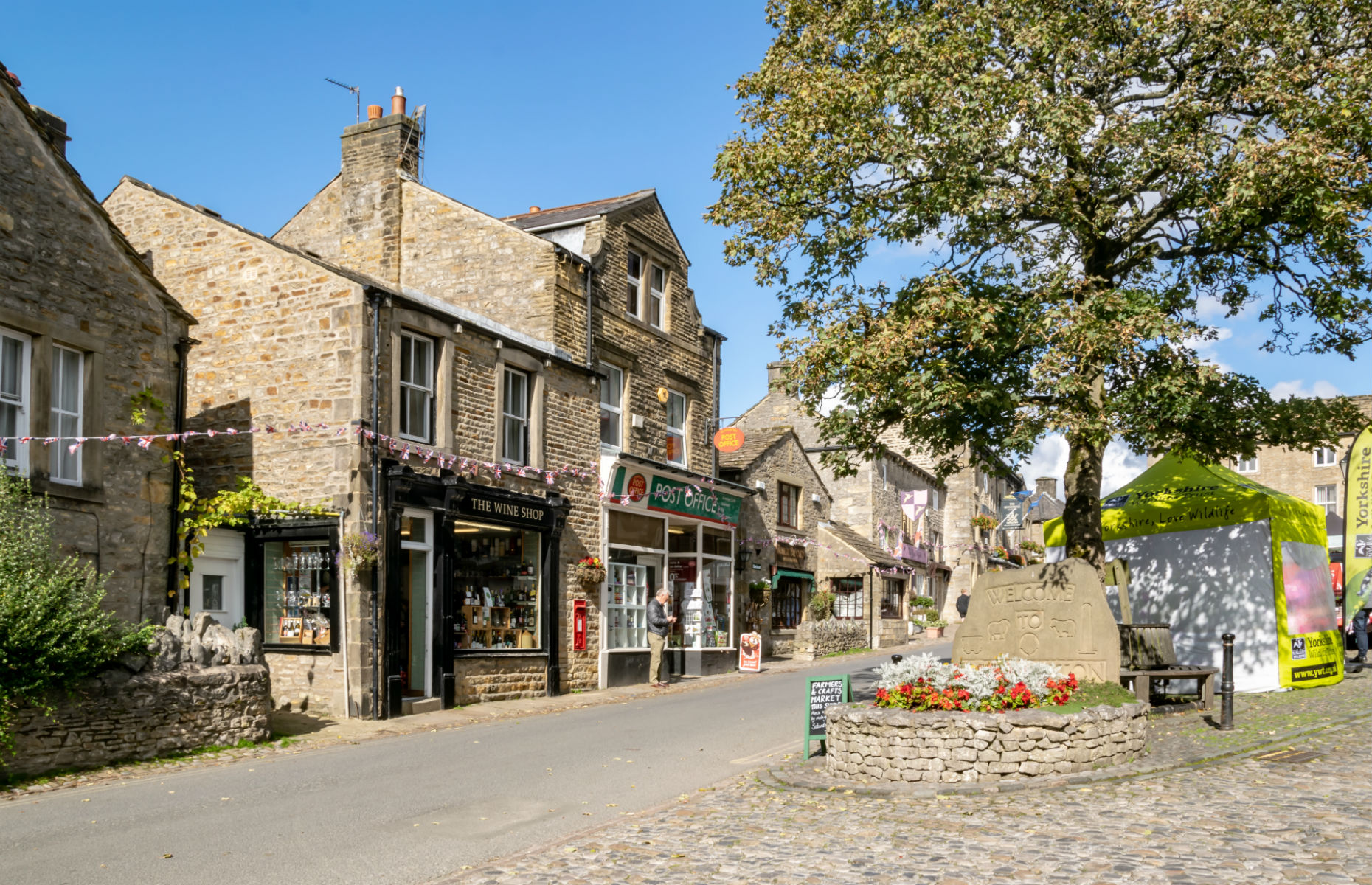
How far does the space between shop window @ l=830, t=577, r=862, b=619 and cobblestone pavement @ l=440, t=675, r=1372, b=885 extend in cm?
2703

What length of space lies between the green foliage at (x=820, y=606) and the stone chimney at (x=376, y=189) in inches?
642

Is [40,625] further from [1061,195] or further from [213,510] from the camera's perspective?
[1061,195]

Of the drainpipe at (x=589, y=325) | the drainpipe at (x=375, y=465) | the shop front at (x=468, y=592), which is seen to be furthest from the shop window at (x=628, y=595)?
the drainpipe at (x=375, y=465)

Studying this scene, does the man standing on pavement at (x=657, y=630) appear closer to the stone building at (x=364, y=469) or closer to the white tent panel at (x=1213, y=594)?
the stone building at (x=364, y=469)

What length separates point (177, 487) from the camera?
15.6 meters

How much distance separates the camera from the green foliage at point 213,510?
15656mm

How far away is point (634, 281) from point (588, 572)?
22.7 ft

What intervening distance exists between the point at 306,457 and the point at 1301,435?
45.8 ft

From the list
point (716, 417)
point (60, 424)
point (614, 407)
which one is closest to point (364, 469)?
point (60, 424)

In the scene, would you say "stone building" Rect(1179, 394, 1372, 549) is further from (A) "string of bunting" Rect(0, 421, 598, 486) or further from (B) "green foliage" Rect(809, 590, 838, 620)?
(A) "string of bunting" Rect(0, 421, 598, 486)

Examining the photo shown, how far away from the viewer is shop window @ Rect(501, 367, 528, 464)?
20031 mm

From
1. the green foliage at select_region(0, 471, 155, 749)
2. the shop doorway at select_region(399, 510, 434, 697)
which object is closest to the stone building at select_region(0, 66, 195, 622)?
the green foliage at select_region(0, 471, 155, 749)

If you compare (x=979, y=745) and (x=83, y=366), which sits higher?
(x=83, y=366)

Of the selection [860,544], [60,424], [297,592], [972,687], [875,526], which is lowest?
[972,687]
